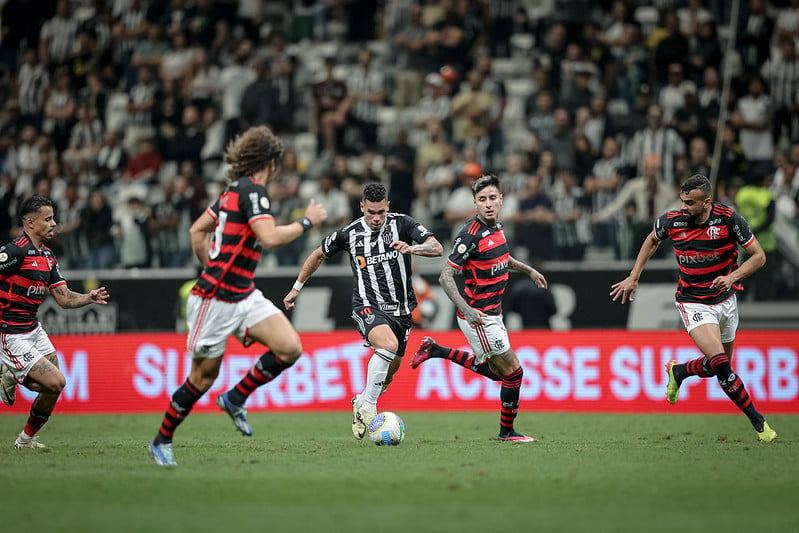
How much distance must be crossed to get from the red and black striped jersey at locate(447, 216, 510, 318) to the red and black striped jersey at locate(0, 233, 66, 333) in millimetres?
4358

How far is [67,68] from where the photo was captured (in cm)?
2528

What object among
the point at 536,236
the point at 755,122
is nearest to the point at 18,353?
the point at 536,236

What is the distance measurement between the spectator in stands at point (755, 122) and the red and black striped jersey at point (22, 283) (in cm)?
1290

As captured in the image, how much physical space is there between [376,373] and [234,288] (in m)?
2.58

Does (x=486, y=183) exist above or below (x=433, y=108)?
below

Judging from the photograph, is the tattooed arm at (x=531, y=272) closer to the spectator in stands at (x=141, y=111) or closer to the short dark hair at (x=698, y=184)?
the short dark hair at (x=698, y=184)

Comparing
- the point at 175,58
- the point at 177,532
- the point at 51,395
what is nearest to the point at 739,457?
the point at 177,532

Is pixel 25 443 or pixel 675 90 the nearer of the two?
pixel 25 443

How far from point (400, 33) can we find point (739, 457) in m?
16.0

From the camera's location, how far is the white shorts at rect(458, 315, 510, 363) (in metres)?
11.2

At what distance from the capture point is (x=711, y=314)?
11.3 m

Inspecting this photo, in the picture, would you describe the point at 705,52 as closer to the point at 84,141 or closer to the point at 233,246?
the point at 84,141

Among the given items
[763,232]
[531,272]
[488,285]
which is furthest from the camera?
[763,232]

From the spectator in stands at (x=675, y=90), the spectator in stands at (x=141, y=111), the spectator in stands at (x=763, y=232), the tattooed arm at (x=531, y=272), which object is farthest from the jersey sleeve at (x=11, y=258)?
the spectator in stands at (x=675, y=90)
